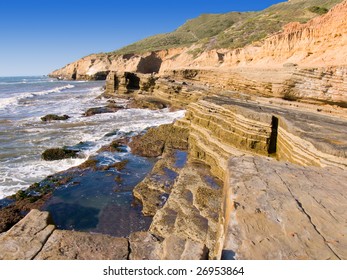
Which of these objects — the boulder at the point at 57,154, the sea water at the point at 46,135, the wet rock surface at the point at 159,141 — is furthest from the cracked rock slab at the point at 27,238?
the boulder at the point at 57,154

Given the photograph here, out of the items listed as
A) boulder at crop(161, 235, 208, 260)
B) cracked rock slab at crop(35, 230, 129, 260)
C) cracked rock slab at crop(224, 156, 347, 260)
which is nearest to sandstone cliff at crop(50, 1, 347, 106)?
cracked rock slab at crop(224, 156, 347, 260)

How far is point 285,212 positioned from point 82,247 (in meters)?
2.82

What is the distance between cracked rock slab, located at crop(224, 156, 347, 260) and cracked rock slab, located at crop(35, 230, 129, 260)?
1402 mm

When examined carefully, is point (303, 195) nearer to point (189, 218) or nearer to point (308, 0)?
point (189, 218)

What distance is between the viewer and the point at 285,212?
3.71 m

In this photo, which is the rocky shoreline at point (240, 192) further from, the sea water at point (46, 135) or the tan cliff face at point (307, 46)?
the tan cliff face at point (307, 46)

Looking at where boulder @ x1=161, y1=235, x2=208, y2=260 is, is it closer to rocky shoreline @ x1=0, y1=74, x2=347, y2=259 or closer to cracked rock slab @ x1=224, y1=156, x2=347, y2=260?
rocky shoreline @ x1=0, y1=74, x2=347, y2=259

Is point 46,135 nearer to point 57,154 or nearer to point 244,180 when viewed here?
point 57,154

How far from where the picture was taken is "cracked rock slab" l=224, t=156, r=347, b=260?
3.00m

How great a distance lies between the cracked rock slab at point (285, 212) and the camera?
9.84ft

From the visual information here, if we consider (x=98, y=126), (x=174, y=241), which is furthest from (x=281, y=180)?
(x=98, y=126)

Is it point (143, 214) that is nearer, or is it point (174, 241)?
point (174, 241)
